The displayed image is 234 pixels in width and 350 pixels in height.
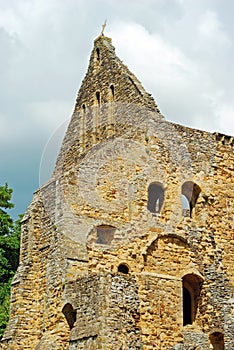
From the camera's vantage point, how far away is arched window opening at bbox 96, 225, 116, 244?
86.8 ft

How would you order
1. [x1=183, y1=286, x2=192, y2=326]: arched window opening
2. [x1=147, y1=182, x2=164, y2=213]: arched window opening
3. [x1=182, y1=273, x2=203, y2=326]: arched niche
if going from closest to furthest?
[x1=182, y1=273, x2=203, y2=326]: arched niche < [x1=183, y1=286, x2=192, y2=326]: arched window opening < [x1=147, y1=182, x2=164, y2=213]: arched window opening

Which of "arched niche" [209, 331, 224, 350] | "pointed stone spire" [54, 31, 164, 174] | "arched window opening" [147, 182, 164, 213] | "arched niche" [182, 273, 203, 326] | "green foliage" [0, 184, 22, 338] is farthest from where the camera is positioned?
"green foliage" [0, 184, 22, 338]

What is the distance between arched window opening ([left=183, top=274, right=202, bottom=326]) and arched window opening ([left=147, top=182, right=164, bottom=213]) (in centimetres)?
303

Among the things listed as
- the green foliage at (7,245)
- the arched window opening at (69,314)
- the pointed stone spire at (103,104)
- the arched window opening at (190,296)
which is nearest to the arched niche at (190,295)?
the arched window opening at (190,296)

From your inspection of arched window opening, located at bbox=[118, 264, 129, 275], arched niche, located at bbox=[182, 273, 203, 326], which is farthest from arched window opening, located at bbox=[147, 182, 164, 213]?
arched window opening, located at bbox=[118, 264, 129, 275]

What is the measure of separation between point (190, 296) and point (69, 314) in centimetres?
464

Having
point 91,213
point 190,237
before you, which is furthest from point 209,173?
point 91,213

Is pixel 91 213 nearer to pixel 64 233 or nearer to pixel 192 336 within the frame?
pixel 64 233

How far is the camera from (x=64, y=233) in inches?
1025

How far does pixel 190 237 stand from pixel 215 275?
1.63 m

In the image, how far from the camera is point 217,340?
2541 cm

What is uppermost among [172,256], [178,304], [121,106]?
[121,106]

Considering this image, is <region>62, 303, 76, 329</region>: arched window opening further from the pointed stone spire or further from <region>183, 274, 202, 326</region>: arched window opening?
the pointed stone spire

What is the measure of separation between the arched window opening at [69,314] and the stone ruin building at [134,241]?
0.03 m
